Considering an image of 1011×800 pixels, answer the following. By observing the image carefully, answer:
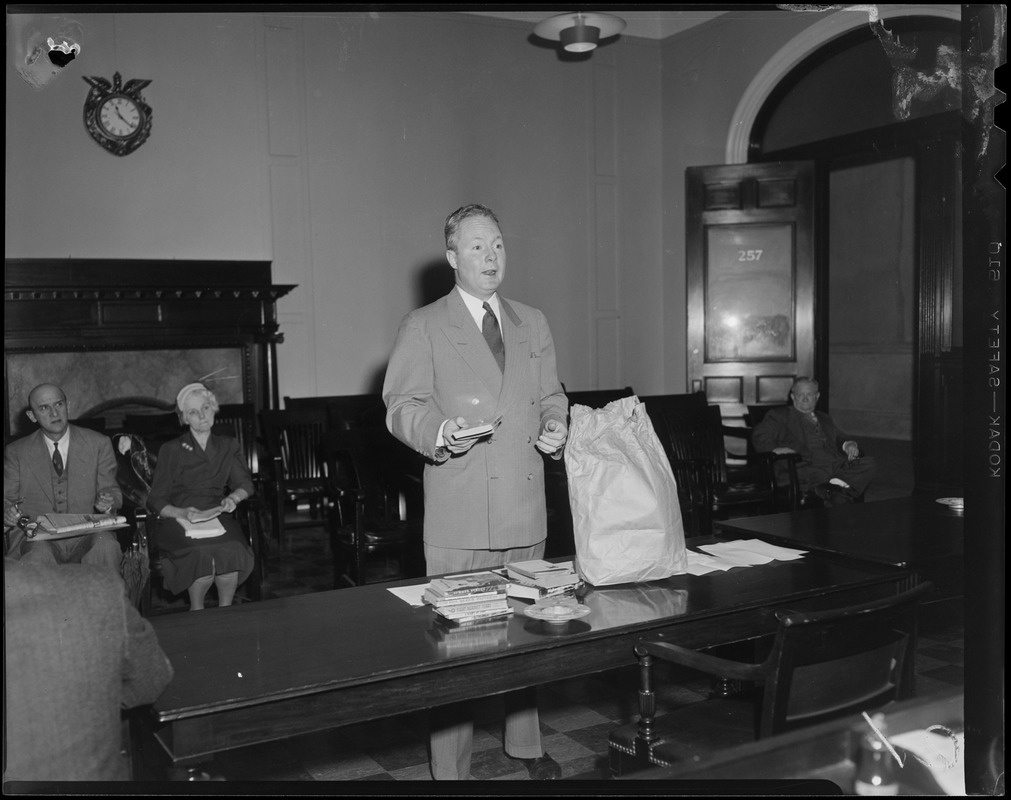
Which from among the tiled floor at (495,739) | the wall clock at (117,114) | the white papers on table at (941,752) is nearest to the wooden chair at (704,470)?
the tiled floor at (495,739)

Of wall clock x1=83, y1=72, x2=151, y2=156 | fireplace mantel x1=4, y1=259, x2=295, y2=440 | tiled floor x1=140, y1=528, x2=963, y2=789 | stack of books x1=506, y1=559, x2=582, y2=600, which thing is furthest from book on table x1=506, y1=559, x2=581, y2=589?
wall clock x1=83, y1=72, x2=151, y2=156

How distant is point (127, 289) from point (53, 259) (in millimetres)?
533

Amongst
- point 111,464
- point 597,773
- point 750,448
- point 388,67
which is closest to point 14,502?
point 111,464

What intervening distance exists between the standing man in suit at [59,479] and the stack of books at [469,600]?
2422 millimetres

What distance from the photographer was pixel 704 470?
18.8 feet

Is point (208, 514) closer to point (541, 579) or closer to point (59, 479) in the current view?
point (59, 479)

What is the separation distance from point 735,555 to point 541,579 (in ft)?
2.35

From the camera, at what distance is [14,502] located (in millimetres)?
3934

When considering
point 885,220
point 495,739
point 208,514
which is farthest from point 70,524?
point 885,220

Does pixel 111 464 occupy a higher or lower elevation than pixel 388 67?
lower

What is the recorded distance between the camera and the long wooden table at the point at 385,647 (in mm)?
1865

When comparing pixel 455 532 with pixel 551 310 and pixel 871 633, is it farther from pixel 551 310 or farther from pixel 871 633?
pixel 551 310

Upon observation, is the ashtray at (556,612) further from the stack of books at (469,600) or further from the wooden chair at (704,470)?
the wooden chair at (704,470)

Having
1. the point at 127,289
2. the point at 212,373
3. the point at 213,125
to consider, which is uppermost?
the point at 213,125
